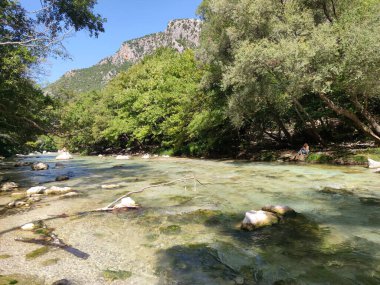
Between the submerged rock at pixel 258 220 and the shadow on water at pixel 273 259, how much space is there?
167 millimetres

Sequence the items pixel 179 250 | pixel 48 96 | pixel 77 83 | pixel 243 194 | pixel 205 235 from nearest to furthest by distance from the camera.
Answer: pixel 179 250 < pixel 205 235 < pixel 243 194 < pixel 48 96 < pixel 77 83

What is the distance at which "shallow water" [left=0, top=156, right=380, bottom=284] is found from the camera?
18.0 feet

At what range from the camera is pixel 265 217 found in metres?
8.14

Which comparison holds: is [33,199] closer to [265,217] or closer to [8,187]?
[8,187]

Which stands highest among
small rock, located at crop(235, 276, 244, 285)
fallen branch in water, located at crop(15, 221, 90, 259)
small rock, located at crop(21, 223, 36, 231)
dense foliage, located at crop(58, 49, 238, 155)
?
dense foliage, located at crop(58, 49, 238, 155)

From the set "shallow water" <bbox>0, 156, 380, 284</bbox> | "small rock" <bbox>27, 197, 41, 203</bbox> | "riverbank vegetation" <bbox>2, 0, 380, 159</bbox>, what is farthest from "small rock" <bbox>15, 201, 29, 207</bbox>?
"riverbank vegetation" <bbox>2, 0, 380, 159</bbox>

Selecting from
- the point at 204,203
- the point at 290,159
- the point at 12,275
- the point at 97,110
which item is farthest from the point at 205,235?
the point at 97,110

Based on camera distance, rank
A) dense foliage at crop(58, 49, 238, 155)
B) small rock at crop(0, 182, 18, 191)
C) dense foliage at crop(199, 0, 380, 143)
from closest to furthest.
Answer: small rock at crop(0, 182, 18, 191) < dense foliage at crop(199, 0, 380, 143) < dense foliage at crop(58, 49, 238, 155)

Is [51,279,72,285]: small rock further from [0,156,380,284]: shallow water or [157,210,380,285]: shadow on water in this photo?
[157,210,380,285]: shadow on water

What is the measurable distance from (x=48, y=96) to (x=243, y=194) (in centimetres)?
1596

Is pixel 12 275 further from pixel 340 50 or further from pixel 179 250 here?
pixel 340 50

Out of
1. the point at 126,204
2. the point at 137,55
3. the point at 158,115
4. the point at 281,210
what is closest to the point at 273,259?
the point at 281,210

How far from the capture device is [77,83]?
174m

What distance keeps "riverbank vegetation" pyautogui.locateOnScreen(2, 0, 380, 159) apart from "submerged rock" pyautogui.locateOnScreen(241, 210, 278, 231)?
11.5m
